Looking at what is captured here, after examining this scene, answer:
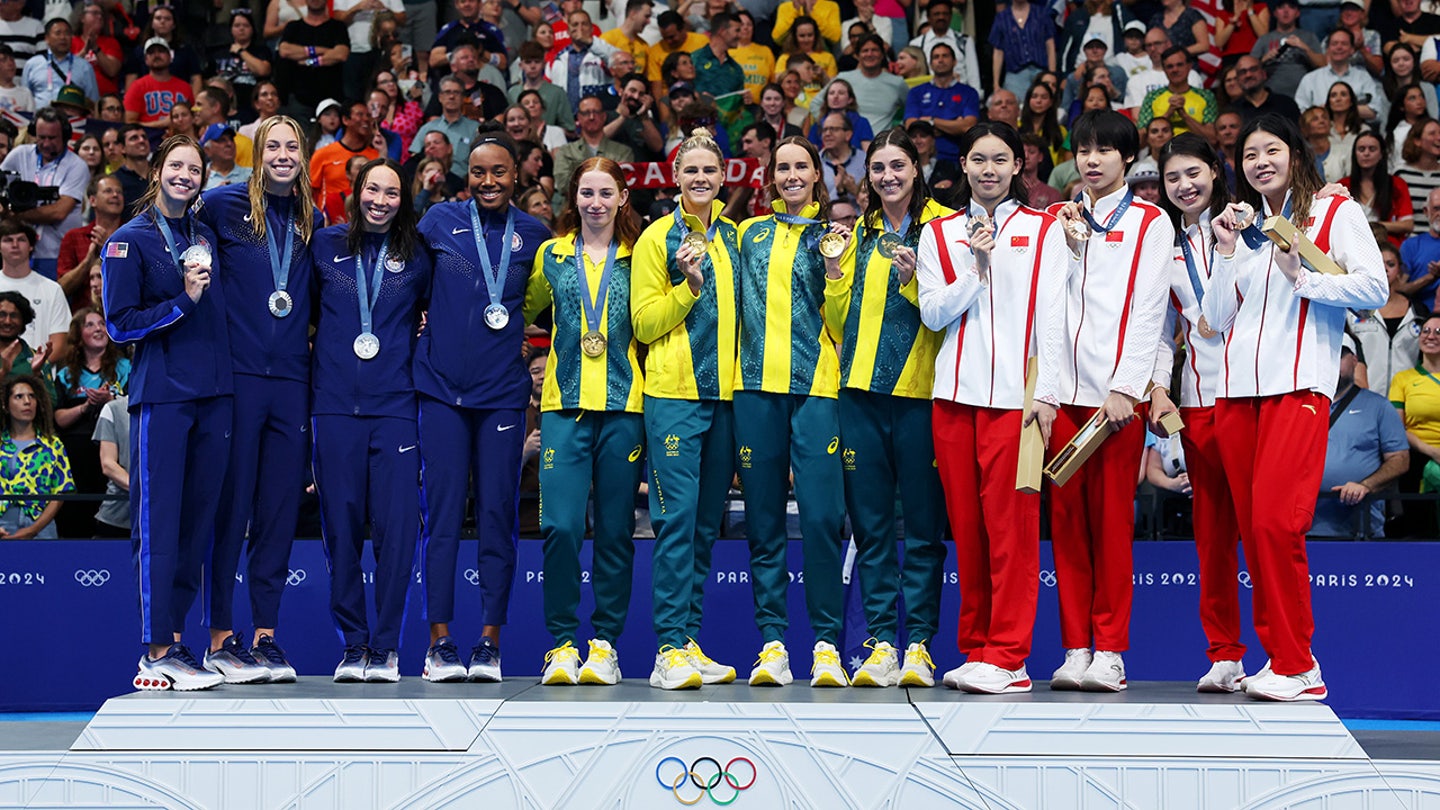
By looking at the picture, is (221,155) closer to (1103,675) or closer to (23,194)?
(23,194)

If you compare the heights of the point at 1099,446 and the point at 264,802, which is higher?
the point at 1099,446

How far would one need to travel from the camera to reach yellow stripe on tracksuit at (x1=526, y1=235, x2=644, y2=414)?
5395 millimetres

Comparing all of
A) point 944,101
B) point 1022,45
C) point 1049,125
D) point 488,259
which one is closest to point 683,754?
point 488,259

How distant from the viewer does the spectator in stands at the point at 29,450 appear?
8016mm

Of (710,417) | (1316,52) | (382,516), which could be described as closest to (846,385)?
(710,417)

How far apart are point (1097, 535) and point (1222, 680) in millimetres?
642

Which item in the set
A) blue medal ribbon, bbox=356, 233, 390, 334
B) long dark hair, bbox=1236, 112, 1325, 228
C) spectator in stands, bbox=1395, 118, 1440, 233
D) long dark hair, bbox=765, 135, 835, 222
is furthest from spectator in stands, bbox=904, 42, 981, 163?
blue medal ribbon, bbox=356, 233, 390, 334

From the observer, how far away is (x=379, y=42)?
12469mm

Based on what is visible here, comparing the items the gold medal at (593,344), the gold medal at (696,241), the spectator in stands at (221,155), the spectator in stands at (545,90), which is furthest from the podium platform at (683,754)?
the spectator in stands at (545,90)

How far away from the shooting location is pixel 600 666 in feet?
17.5

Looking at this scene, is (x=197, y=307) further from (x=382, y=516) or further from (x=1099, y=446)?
(x=1099, y=446)

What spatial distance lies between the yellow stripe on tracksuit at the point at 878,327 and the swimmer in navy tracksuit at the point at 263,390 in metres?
1.95

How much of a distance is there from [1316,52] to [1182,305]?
745 cm

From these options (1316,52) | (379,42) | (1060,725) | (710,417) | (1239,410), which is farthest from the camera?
(379,42)
